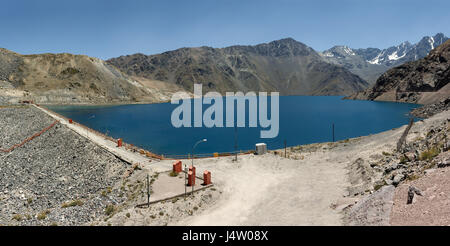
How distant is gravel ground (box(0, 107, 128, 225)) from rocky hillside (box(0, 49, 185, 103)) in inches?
4061

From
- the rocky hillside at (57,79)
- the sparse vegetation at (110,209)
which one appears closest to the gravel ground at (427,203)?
the sparse vegetation at (110,209)

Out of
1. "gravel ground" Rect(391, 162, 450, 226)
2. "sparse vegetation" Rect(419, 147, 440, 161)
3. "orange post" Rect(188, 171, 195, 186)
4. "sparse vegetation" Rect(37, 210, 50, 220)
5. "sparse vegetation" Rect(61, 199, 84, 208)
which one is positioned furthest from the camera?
"orange post" Rect(188, 171, 195, 186)

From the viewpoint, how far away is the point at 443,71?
17925 cm

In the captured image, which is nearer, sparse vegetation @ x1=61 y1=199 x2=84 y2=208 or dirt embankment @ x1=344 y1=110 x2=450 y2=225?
dirt embankment @ x1=344 y1=110 x2=450 y2=225

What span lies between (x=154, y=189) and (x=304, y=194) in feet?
56.7

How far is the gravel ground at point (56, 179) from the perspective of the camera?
26938mm

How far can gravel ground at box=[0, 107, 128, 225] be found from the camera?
2694cm

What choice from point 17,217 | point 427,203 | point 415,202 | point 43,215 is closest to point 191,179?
point 43,215

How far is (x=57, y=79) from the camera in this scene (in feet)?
552

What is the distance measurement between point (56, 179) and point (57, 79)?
158 meters

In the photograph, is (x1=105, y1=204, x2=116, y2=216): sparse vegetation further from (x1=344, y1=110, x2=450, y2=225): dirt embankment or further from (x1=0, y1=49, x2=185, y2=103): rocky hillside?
(x1=0, y1=49, x2=185, y2=103): rocky hillside

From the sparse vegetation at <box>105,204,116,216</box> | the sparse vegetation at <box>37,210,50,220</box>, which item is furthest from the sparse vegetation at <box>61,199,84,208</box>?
the sparse vegetation at <box>105,204,116,216</box>
